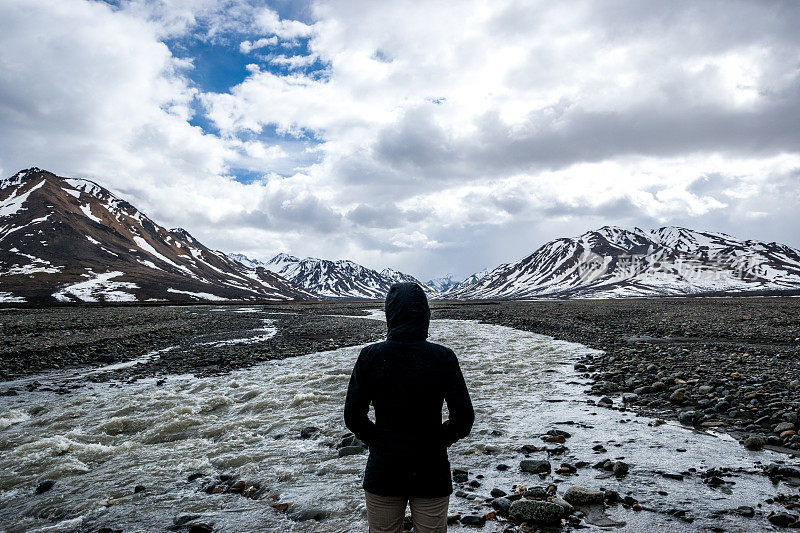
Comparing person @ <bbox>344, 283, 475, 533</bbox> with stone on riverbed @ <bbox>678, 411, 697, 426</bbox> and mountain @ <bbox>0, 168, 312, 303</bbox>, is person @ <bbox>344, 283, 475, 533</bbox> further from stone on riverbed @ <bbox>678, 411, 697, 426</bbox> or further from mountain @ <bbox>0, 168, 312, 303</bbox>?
mountain @ <bbox>0, 168, 312, 303</bbox>

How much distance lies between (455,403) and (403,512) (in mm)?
1075

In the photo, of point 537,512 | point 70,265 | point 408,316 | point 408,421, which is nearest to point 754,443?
point 537,512

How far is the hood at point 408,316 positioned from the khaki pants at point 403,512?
1.44 meters

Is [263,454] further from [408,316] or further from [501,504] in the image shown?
[408,316]

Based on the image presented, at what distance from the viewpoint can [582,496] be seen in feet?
23.0

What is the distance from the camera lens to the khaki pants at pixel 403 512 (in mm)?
3959

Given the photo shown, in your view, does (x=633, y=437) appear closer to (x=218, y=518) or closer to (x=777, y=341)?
(x=218, y=518)

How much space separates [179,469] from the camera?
925 centimetres

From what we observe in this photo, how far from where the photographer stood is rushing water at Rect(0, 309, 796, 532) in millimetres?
7133

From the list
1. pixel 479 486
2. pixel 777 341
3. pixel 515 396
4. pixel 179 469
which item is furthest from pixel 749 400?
pixel 777 341

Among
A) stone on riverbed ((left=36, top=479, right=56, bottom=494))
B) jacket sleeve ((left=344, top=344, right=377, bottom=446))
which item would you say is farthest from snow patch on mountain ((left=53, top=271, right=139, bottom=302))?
jacket sleeve ((left=344, top=344, right=377, bottom=446))

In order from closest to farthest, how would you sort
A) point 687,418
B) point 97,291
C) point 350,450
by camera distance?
point 350,450
point 687,418
point 97,291

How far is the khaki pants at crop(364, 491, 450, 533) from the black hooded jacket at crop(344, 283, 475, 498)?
77 mm

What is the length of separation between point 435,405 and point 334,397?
11.9m
